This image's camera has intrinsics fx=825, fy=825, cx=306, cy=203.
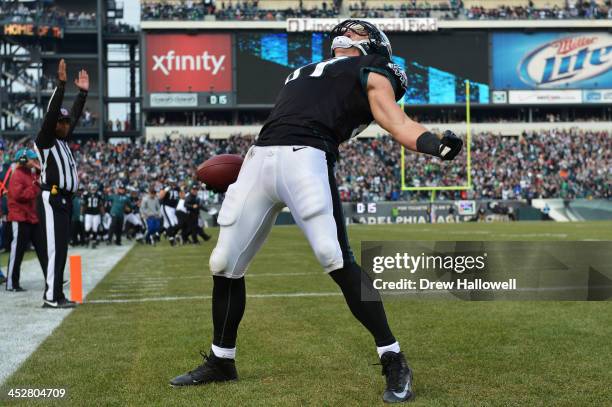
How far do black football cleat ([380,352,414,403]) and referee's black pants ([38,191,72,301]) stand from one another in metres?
4.22

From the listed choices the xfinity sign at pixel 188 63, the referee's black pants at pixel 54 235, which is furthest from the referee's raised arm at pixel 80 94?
the xfinity sign at pixel 188 63

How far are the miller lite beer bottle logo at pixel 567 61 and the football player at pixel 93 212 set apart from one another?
35.4 metres

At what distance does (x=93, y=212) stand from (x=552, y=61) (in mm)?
37953

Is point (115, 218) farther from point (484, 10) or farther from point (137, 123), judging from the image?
point (484, 10)

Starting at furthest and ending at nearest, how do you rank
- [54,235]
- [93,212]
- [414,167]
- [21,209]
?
[414,167]
[93,212]
[21,209]
[54,235]

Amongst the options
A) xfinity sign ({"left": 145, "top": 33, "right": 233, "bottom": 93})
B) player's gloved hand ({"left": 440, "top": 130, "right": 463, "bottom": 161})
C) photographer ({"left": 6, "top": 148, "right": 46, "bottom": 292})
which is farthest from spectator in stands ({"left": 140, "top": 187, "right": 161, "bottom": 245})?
xfinity sign ({"left": 145, "top": 33, "right": 233, "bottom": 93})

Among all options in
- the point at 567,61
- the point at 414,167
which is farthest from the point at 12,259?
the point at 567,61

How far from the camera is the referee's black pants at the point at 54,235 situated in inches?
281

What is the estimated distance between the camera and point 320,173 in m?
3.76

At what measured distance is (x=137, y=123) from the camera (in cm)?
5469

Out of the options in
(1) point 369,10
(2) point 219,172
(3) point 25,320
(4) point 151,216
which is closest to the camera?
(2) point 219,172

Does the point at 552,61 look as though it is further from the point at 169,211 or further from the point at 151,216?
the point at 169,211

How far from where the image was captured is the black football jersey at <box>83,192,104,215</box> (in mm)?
21375

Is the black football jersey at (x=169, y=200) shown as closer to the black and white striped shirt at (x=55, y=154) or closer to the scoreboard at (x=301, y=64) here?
the black and white striped shirt at (x=55, y=154)
